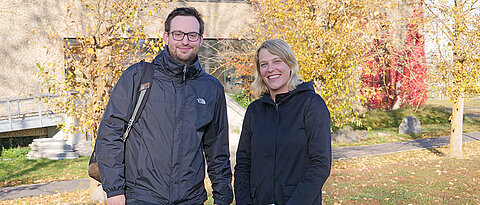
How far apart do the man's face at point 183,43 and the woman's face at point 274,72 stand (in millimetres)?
521

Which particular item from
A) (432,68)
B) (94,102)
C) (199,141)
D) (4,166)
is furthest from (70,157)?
(199,141)

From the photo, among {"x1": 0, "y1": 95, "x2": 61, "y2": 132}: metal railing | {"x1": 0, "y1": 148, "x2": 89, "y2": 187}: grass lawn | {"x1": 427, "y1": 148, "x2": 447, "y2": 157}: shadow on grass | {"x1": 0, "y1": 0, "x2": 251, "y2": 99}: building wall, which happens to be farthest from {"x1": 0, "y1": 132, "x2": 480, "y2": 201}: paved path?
{"x1": 0, "y1": 0, "x2": 251, "y2": 99}: building wall

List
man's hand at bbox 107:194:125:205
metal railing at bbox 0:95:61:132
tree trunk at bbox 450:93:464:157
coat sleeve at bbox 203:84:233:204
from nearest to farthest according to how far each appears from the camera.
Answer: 1. man's hand at bbox 107:194:125:205
2. coat sleeve at bbox 203:84:233:204
3. tree trunk at bbox 450:93:464:157
4. metal railing at bbox 0:95:61:132

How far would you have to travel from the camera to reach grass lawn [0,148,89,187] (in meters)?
11.8

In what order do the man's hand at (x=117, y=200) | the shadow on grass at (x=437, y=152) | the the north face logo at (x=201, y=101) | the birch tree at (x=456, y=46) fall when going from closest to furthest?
the man's hand at (x=117, y=200) → the the north face logo at (x=201, y=101) → the birch tree at (x=456, y=46) → the shadow on grass at (x=437, y=152)

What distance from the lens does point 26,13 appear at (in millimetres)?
17562

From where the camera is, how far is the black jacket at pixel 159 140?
2.82 meters

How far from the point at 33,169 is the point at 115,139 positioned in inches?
478

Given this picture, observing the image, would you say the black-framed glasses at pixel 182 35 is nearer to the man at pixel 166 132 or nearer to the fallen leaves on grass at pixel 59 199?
the man at pixel 166 132

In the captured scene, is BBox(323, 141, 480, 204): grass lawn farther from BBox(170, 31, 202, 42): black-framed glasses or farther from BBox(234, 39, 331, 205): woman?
BBox(170, 31, 202, 42): black-framed glasses

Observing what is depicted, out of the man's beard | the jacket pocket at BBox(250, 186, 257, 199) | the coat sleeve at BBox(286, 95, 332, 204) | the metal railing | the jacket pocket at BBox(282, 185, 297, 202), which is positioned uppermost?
the man's beard

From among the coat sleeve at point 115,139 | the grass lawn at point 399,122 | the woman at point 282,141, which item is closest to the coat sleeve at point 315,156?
the woman at point 282,141

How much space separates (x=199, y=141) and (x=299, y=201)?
80 centimetres

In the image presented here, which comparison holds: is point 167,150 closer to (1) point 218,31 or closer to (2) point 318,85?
(2) point 318,85
